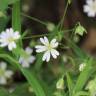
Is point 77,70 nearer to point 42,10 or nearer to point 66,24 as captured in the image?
point 66,24

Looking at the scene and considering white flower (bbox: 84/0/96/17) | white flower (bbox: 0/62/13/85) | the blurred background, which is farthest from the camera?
the blurred background

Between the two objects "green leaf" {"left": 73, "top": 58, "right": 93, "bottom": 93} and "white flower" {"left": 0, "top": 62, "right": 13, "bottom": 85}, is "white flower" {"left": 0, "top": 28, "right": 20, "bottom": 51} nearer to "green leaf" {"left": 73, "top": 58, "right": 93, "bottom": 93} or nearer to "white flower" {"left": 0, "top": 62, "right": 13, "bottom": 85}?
"green leaf" {"left": 73, "top": 58, "right": 93, "bottom": 93}

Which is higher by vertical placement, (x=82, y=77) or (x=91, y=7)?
(x=91, y=7)

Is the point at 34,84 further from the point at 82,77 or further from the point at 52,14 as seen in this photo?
the point at 52,14

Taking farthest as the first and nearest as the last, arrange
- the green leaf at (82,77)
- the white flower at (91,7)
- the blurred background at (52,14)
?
the blurred background at (52,14) → the white flower at (91,7) → the green leaf at (82,77)

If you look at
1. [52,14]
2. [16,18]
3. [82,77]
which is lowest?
[82,77]

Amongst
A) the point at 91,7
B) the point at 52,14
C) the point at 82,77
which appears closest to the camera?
the point at 82,77

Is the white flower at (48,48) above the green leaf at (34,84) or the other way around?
above

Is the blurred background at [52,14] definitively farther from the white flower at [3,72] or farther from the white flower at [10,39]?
the white flower at [10,39]

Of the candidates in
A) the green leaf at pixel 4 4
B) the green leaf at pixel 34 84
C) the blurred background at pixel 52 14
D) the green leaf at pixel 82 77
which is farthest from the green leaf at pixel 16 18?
the blurred background at pixel 52 14

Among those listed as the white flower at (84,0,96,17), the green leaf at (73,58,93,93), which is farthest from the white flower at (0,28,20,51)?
the white flower at (84,0,96,17)

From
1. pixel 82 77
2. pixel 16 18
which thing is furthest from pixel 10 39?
pixel 82 77
